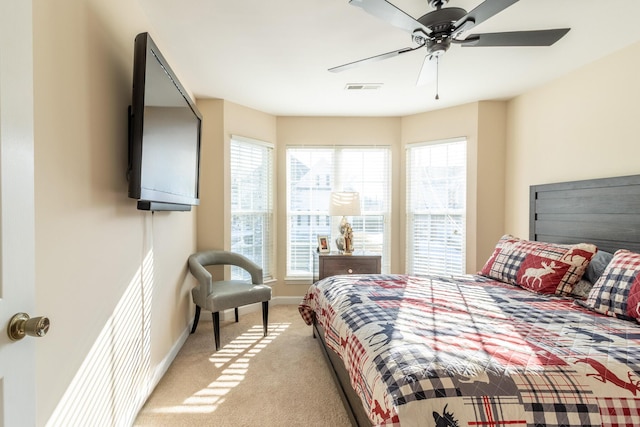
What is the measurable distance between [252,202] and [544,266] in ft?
9.96

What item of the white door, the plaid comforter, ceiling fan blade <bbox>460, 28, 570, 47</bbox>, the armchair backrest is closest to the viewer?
the white door

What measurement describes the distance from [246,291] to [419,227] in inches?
92.1

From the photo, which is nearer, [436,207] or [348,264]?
[348,264]

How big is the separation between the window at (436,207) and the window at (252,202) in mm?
1826

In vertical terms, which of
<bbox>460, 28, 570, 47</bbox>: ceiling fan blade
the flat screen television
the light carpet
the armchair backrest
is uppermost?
<bbox>460, 28, 570, 47</bbox>: ceiling fan blade

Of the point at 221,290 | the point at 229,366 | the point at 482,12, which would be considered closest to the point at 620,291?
the point at 482,12

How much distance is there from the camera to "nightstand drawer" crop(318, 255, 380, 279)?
368cm

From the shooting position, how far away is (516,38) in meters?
1.88

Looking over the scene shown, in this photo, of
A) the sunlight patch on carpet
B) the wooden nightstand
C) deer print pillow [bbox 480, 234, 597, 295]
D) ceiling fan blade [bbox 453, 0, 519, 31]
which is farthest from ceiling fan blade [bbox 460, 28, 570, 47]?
the sunlight patch on carpet

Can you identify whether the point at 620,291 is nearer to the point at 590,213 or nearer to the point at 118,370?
the point at 590,213

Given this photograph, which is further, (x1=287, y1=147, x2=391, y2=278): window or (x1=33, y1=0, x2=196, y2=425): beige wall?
(x1=287, y1=147, x2=391, y2=278): window

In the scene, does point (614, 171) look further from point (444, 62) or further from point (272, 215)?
point (272, 215)

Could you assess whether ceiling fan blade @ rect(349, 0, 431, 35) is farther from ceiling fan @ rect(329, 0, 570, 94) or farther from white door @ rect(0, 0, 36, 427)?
white door @ rect(0, 0, 36, 427)

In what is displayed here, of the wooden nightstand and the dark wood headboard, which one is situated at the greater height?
the dark wood headboard
